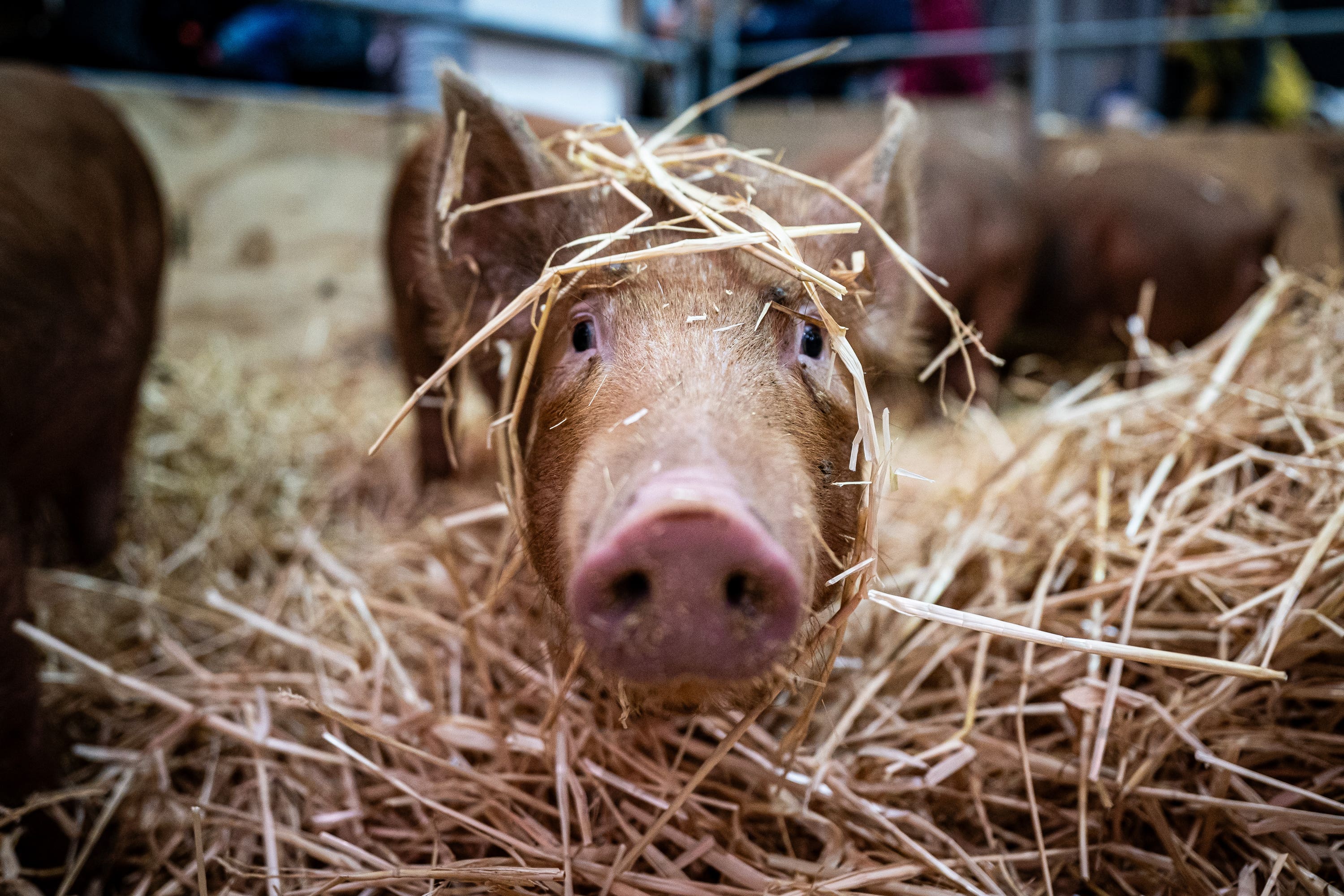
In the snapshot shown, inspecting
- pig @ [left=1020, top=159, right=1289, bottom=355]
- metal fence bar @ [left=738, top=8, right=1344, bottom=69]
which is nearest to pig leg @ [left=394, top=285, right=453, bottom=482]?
pig @ [left=1020, top=159, right=1289, bottom=355]

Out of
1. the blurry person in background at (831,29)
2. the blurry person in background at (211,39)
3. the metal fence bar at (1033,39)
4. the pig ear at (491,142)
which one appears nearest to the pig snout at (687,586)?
the pig ear at (491,142)

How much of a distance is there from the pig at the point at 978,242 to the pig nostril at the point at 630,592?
2.92 metres

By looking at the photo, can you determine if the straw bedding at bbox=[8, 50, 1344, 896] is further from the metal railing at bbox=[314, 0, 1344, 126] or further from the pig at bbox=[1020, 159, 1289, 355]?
the metal railing at bbox=[314, 0, 1344, 126]

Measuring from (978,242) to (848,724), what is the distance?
3041 mm

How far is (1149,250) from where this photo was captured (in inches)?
173

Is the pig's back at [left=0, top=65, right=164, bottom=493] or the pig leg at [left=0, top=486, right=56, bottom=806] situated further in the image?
the pig's back at [left=0, top=65, right=164, bottom=493]

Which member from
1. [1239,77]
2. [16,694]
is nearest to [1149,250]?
[1239,77]

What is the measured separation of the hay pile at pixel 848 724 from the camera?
4.67 ft

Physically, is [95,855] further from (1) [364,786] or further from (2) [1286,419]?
(2) [1286,419]

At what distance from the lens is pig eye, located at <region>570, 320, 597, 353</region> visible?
4.75 feet

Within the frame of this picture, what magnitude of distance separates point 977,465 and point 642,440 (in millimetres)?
2254

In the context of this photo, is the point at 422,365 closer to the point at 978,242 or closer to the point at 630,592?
the point at 630,592

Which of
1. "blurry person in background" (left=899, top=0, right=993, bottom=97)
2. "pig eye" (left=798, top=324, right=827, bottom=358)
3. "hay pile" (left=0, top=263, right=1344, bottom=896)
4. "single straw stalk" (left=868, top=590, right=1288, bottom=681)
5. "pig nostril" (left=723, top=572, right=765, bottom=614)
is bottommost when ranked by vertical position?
"hay pile" (left=0, top=263, right=1344, bottom=896)

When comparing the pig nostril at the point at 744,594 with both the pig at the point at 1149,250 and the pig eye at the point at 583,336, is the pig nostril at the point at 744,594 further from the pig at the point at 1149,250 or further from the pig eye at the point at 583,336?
the pig at the point at 1149,250
